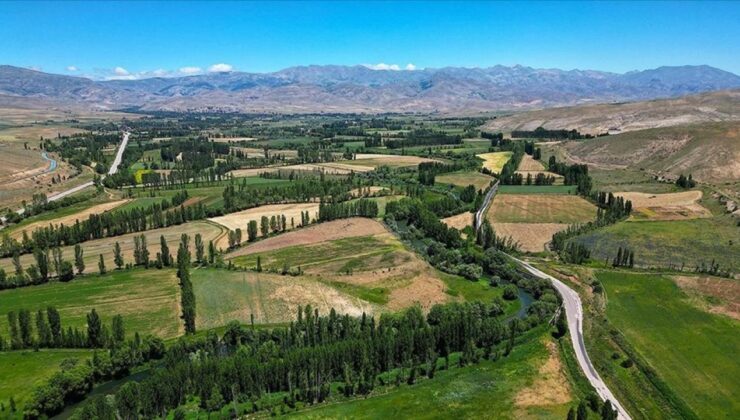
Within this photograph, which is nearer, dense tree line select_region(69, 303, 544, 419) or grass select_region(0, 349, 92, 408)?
dense tree line select_region(69, 303, 544, 419)

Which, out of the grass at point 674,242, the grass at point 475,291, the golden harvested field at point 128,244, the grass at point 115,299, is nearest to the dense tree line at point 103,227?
the golden harvested field at point 128,244

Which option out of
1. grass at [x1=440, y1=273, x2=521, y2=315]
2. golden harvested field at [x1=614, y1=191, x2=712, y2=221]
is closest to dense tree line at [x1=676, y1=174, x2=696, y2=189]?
golden harvested field at [x1=614, y1=191, x2=712, y2=221]

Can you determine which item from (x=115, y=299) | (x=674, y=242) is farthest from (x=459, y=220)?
(x=115, y=299)

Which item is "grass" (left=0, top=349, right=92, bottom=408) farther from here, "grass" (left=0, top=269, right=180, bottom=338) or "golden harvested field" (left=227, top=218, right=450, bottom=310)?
"golden harvested field" (left=227, top=218, right=450, bottom=310)

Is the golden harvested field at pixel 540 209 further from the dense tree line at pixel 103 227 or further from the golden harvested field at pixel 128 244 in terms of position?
the dense tree line at pixel 103 227

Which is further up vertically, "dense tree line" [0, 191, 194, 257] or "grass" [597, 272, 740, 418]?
"dense tree line" [0, 191, 194, 257]

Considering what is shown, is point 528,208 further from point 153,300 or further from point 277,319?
point 153,300
